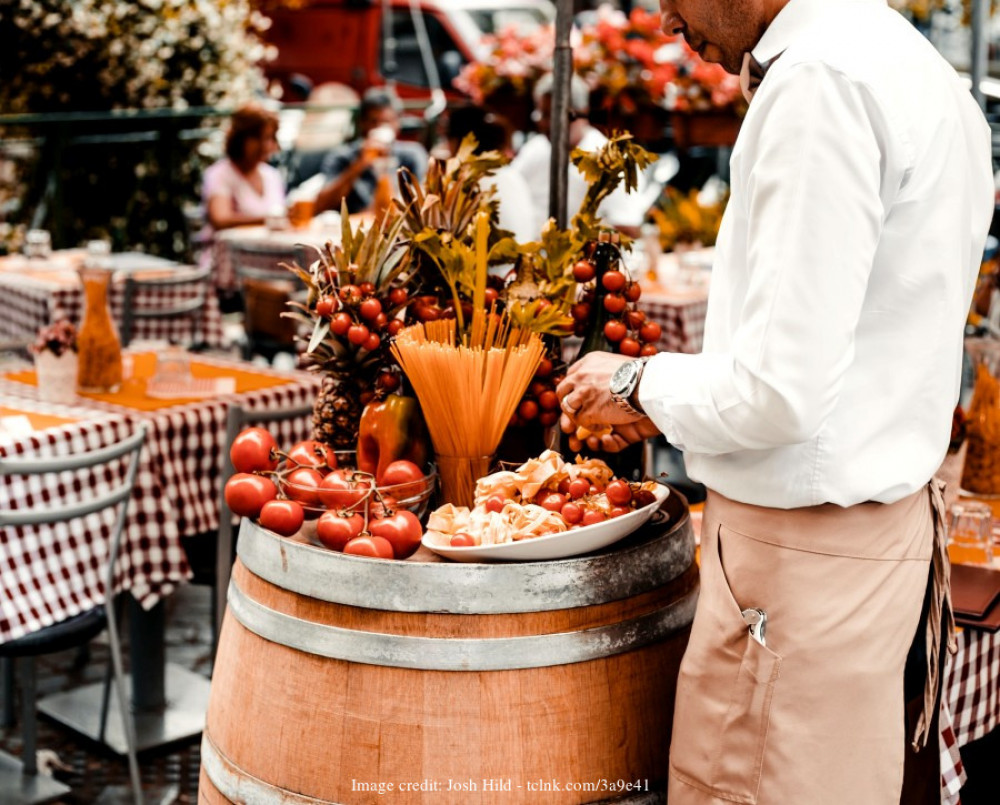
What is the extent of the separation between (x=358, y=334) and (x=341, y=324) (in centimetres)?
4

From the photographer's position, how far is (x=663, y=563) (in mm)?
1922

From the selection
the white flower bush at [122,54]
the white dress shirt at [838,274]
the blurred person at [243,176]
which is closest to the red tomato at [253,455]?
the white dress shirt at [838,274]

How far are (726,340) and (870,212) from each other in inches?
10.5

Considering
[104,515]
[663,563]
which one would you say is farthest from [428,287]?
[104,515]

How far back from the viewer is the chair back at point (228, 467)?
3.44 m

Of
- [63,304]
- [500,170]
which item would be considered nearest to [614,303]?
[500,170]

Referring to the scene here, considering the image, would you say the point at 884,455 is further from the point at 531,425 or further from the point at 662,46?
the point at 662,46

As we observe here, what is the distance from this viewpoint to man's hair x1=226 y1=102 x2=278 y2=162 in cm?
755

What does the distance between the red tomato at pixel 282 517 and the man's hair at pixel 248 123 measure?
599cm

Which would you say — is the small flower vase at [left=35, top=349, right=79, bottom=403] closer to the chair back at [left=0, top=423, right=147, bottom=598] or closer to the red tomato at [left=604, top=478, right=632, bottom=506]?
the chair back at [left=0, top=423, right=147, bottom=598]

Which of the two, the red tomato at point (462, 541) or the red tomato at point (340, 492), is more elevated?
the red tomato at point (340, 492)

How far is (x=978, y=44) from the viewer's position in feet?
11.8

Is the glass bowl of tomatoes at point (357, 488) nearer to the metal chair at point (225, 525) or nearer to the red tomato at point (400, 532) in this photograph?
the red tomato at point (400, 532)

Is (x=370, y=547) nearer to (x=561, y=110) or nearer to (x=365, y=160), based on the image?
(x=561, y=110)
